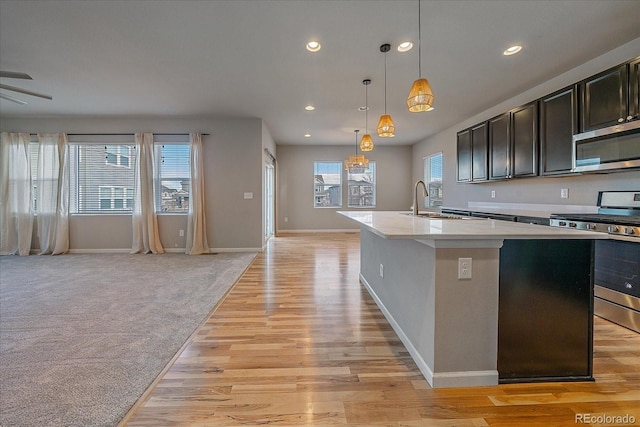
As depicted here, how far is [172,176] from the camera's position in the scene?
569cm

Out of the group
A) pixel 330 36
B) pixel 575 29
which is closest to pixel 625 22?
pixel 575 29

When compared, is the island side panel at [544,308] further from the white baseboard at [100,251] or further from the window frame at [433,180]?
the white baseboard at [100,251]

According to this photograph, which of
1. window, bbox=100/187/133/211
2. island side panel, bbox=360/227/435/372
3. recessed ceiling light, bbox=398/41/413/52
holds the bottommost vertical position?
island side panel, bbox=360/227/435/372

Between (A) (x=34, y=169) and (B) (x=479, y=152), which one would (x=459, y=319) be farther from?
(A) (x=34, y=169)

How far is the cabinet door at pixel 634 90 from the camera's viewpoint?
8.10ft

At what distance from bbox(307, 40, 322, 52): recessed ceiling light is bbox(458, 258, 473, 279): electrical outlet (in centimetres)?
249

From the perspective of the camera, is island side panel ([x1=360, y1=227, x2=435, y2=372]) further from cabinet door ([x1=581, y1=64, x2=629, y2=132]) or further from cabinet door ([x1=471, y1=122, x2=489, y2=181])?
cabinet door ([x1=471, y1=122, x2=489, y2=181])

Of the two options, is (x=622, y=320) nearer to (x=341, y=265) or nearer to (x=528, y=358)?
(x=528, y=358)

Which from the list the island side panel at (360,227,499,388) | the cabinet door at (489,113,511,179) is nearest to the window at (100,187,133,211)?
the island side panel at (360,227,499,388)

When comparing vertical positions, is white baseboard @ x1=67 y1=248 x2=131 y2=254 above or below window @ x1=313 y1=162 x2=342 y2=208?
below

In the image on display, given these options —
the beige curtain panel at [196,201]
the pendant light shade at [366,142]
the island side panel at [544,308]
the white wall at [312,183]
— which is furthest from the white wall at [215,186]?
the island side panel at [544,308]

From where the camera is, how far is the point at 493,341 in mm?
1629

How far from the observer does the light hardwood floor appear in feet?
4.60

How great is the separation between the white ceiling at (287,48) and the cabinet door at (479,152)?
0.43m
